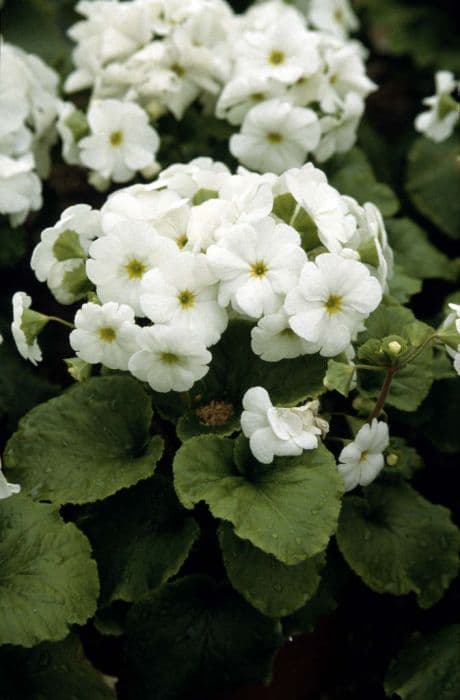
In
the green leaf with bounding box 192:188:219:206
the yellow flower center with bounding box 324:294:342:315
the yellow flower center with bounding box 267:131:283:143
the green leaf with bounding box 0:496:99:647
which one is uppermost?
the green leaf with bounding box 192:188:219:206

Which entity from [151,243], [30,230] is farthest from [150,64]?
[151,243]

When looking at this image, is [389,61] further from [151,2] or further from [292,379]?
[292,379]

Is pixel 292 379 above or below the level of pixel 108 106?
below

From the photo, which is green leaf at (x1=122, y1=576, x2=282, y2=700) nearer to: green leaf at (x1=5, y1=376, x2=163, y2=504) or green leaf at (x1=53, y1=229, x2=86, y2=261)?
green leaf at (x1=5, y1=376, x2=163, y2=504)

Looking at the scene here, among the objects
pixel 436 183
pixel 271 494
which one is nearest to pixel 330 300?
pixel 271 494

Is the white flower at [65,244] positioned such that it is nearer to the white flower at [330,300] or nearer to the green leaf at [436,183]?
the white flower at [330,300]

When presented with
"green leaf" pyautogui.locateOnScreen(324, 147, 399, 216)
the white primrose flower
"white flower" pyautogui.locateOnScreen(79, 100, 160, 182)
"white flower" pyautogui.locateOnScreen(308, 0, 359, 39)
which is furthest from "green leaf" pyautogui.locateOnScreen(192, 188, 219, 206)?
"white flower" pyautogui.locateOnScreen(308, 0, 359, 39)

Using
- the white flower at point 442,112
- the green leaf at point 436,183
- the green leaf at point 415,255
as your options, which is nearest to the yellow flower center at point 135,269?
the green leaf at point 415,255
